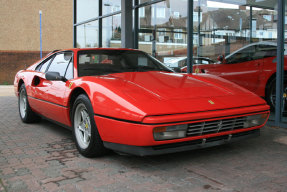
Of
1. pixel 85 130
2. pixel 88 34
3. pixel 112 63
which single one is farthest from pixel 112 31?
pixel 85 130

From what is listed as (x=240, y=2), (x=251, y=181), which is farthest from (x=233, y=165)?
(x=240, y=2)

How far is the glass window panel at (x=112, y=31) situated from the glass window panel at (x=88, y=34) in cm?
60

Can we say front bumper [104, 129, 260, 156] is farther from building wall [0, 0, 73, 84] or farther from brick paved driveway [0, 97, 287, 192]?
building wall [0, 0, 73, 84]

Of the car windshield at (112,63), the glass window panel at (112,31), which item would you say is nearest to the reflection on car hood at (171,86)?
the car windshield at (112,63)

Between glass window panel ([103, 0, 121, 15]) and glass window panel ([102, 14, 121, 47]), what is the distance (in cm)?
21

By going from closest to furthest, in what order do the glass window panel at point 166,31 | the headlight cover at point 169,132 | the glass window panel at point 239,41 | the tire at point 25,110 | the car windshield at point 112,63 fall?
the headlight cover at point 169,132 < the car windshield at point 112,63 < the tire at point 25,110 < the glass window panel at point 239,41 < the glass window panel at point 166,31

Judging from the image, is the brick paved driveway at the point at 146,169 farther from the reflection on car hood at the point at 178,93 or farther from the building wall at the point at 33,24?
the building wall at the point at 33,24

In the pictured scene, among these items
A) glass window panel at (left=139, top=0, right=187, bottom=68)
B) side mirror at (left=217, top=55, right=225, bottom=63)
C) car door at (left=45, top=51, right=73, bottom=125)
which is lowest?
car door at (left=45, top=51, right=73, bottom=125)

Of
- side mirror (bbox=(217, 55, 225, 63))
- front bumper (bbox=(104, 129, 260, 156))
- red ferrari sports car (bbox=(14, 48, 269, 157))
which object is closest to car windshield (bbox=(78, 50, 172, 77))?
red ferrari sports car (bbox=(14, 48, 269, 157))

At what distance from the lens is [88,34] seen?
11.5 metres

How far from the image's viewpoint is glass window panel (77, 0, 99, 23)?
36.0ft

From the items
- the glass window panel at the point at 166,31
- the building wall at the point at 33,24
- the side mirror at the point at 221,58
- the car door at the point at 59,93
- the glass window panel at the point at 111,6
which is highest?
the building wall at the point at 33,24

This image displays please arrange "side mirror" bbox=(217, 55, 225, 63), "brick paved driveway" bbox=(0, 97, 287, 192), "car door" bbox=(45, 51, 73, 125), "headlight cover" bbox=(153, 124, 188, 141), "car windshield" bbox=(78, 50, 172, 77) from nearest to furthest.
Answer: "brick paved driveway" bbox=(0, 97, 287, 192)
"headlight cover" bbox=(153, 124, 188, 141)
"car door" bbox=(45, 51, 73, 125)
"car windshield" bbox=(78, 50, 172, 77)
"side mirror" bbox=(217, 55, 225, 63)

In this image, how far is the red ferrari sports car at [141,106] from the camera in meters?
2.75
